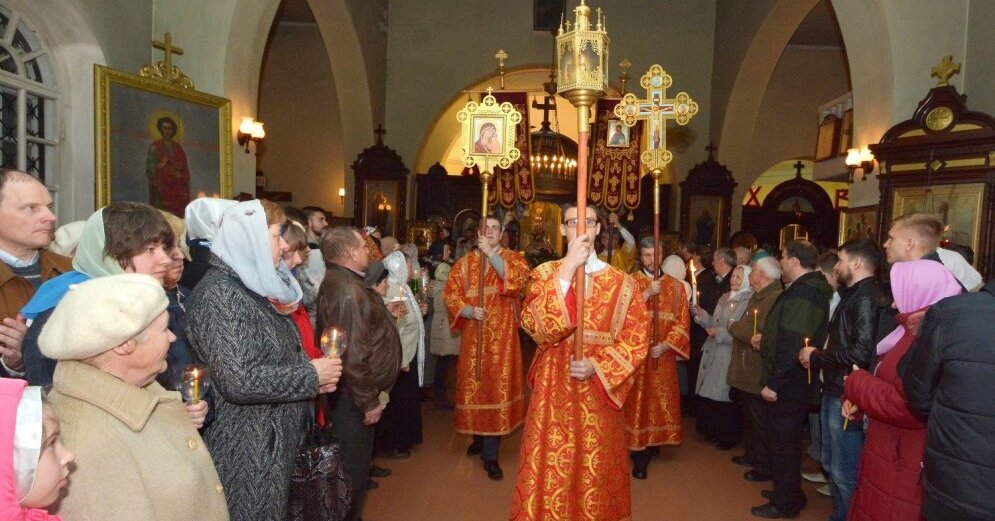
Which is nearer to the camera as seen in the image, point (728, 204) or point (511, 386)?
point (511, 386)

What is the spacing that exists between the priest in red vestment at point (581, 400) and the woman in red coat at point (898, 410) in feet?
3.28

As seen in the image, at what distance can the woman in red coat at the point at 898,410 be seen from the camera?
Result: 272 centimetres

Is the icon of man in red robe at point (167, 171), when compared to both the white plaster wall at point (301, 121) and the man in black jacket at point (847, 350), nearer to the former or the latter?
the man in black jacket at point (847, 350)

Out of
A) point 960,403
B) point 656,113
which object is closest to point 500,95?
point 656,113

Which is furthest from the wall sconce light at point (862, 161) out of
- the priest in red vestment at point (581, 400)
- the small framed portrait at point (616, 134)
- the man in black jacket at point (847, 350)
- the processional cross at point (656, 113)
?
the priest in red vestment at point (581, 400)

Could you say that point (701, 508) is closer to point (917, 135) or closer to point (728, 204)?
point (917, 135)

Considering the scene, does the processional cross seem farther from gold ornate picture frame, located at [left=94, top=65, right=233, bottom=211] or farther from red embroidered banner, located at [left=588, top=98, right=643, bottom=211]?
red embroidered banner, located at [left=588, top=98, right=643, bottom=211]

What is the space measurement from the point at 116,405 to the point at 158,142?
5195 millimetres

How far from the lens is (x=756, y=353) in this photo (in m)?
4.88

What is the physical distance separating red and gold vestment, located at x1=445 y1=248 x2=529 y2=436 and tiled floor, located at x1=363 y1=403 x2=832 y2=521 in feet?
1.29

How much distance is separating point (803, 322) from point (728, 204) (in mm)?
9294

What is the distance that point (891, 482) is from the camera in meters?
2.85

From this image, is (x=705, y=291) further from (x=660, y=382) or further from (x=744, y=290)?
(x=660, y=382)

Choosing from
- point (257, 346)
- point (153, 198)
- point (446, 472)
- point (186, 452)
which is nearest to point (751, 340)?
point (446, 472)
